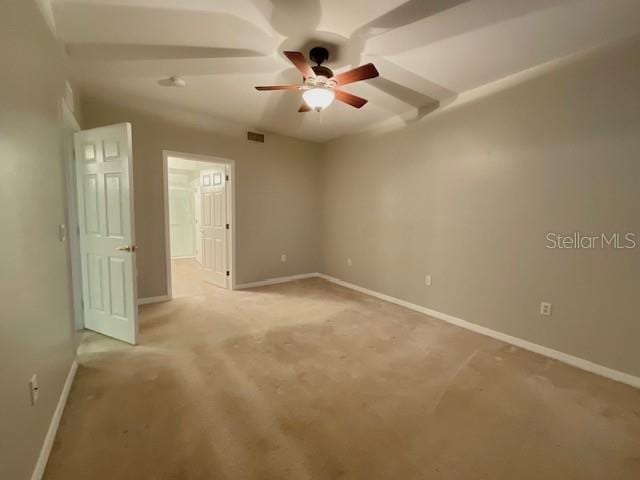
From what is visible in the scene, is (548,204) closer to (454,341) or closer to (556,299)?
(556,299)

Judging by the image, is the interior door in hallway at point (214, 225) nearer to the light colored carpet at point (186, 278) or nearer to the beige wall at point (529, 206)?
the light colored carpet at point (186, 278)

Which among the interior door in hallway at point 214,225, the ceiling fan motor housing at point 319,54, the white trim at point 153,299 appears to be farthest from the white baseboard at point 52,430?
the ceiling fan motor housing at point 319,54

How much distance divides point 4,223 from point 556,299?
3.86 m

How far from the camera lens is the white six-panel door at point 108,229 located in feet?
8.37

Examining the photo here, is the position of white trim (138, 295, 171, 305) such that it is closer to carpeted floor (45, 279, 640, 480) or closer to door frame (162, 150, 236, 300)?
door frame (162, 150, 236, 300)

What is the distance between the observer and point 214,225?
16.0 ft

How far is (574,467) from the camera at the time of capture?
1484mm

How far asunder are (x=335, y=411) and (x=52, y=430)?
1.65m

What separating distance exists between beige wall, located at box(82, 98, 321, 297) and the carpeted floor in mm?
1551

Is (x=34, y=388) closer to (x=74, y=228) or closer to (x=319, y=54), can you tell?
(x=74, y=228)

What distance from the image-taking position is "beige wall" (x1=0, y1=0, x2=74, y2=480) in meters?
1.20

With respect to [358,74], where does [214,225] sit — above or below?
below

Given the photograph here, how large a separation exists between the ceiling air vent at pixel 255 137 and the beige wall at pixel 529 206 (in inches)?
78.1

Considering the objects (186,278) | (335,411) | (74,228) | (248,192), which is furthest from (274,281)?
(335,411)
